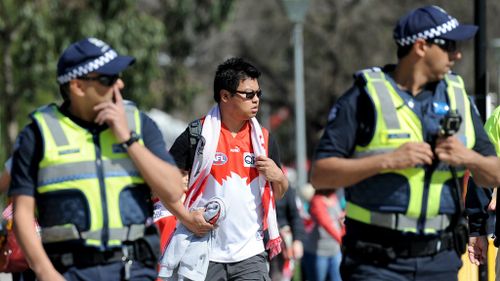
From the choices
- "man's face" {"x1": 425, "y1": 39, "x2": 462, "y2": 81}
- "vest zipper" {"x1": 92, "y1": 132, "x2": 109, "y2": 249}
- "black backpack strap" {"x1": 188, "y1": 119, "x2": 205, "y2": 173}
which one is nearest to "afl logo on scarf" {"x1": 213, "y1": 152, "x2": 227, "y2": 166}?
"black backpack strap" {"x1": 188, "y1": 119, "x2": 205, "y2": 173}

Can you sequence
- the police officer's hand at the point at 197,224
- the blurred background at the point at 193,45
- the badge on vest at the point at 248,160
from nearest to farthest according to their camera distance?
the police officer's hand at the point at 197,224 < the badge on vest at the point at 248,160 < the blurred background at the point at 193,45

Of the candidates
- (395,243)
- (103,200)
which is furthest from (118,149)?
(395,243)

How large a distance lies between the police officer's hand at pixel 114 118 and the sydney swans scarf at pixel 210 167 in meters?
1.65

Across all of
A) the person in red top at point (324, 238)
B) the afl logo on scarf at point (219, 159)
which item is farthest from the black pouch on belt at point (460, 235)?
the person in red top at point (324, 238)

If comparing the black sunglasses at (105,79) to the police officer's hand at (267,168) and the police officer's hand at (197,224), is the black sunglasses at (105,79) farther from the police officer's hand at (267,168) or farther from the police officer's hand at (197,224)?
the police officer's hand at (267,168)

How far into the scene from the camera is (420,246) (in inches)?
211

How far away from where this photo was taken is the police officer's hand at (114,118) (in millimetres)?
5121

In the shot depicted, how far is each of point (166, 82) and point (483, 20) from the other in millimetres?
21267

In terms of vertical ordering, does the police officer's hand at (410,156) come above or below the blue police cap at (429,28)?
below

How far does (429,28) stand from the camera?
5348 millimetres

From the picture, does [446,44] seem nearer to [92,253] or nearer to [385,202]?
[385,202]

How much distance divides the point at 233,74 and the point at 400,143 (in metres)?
2.05

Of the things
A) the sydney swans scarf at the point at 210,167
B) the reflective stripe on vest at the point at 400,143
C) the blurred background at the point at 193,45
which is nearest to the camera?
the reflective stripe on vest at the point at 400,143

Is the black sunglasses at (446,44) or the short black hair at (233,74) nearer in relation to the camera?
the black sunglasses at (446,44)
